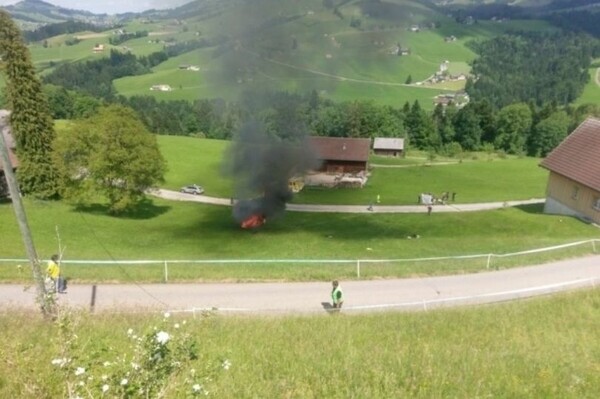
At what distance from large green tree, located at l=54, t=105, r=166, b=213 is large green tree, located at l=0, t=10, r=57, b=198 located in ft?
8.98

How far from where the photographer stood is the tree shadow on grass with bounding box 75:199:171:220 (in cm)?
5122

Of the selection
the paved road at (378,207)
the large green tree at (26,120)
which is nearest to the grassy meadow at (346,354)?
the paved road at (378,207)

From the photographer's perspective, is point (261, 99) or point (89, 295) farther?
point (261, 99)

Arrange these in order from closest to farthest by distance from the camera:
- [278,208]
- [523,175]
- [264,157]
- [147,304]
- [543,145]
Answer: [147,304], [264,157], [278,208], [523,175], [543,145]

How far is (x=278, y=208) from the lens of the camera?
4409cm

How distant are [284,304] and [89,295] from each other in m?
6.86

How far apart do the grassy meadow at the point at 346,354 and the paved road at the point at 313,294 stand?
3440 millimetres

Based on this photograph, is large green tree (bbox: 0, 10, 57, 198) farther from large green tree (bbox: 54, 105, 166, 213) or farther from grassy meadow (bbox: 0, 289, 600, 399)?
grassy meadow (bbox: 0, 289, 600, 399)

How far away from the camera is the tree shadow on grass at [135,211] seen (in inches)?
2016

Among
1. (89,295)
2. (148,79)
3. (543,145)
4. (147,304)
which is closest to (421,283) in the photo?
(147,304)

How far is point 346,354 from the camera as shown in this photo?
883 centimetres

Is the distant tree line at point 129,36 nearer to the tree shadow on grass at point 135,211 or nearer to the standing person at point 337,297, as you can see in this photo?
the tree shadow on grass at point 135,211

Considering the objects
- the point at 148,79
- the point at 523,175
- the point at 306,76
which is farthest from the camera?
the point at 148,79

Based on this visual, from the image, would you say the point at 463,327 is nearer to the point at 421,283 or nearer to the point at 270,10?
the point at 421,283
